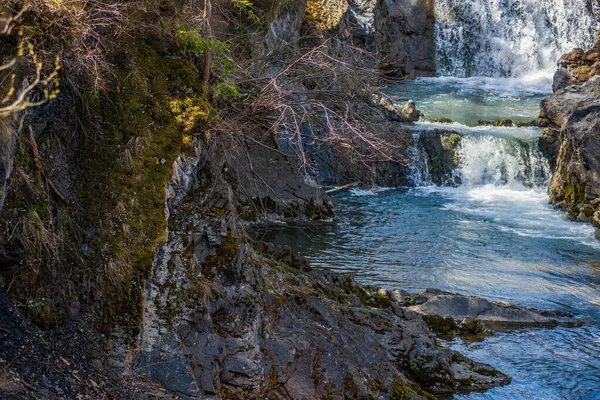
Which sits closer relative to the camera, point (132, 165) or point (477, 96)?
point (132, 165)

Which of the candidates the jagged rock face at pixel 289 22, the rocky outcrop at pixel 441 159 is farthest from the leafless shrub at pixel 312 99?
the rocky outcrop at pixel 441 159

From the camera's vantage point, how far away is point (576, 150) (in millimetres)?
A: 18281

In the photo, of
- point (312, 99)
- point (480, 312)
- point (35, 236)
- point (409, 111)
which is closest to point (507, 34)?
point (409, 111)

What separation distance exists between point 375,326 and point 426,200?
11.6 metres

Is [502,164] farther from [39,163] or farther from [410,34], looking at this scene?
Result: [39,163]

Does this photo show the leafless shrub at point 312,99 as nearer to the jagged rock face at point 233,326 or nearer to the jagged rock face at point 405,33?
the jagged rock face at point 233,326

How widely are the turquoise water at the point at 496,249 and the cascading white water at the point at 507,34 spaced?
8.59 metres

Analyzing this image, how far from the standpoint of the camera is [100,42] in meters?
5.61

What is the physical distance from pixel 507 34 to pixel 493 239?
1895cm

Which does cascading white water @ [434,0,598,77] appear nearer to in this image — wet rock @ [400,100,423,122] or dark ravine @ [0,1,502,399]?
wet rock @ [400,100,423,122]

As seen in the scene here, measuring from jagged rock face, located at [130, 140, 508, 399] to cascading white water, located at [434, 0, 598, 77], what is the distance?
25.9 metres

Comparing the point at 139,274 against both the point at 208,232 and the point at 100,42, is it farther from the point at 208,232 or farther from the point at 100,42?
the point at 100,42

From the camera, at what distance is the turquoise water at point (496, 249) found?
884 cm

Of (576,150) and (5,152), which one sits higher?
(5,152)
